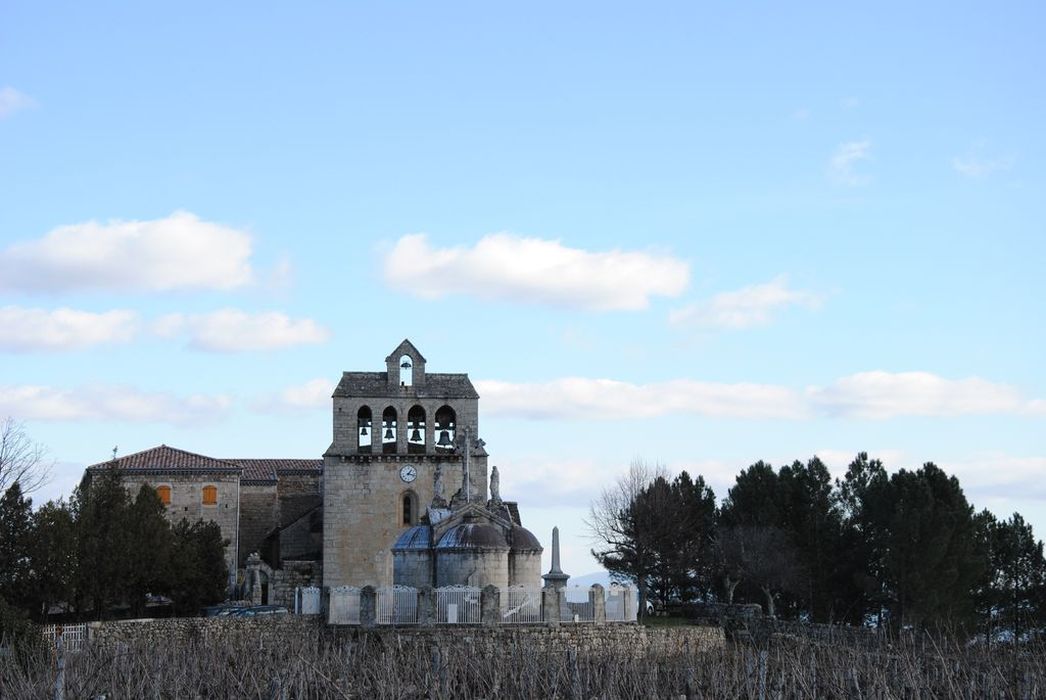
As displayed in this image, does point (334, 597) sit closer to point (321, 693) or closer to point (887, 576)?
point (321, 693)

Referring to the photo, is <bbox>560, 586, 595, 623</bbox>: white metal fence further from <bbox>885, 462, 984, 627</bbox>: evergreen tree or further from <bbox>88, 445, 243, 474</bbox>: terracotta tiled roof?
<bbox>88, 445, 243, 474</bbox>: terracotta tiled roof

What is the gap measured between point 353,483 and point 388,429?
107 inches

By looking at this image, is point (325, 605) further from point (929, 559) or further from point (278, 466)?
point (278, 466)

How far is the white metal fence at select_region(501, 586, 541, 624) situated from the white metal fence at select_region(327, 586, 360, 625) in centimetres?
400

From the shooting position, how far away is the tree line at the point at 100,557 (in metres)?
37.7

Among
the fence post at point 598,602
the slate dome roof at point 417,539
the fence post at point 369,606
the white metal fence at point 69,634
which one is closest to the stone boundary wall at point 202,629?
the white metal fence at point 69,634

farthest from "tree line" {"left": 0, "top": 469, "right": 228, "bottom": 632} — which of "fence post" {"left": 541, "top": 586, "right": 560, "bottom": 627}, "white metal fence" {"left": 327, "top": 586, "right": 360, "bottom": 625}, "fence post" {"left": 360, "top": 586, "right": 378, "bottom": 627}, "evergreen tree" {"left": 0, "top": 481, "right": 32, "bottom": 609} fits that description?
"fence post" {"left": 541, "top": 586, "right": 560, "bottom": 627}

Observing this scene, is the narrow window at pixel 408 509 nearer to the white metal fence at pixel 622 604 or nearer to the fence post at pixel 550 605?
the white metal fence at pixel 622 604

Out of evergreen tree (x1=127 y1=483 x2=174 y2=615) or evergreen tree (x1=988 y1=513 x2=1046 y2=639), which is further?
evergreen tree (x1=988 y1=513 x2=1046 y2=639)

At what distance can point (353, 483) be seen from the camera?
2233 inches

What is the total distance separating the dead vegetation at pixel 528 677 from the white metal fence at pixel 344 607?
411 inches

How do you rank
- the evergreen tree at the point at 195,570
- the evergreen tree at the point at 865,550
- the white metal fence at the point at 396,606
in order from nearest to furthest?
the white metal fence at the point at 396,606
the evergreen tree at the point at 195,570
the evergreen tree at the point at 865,550

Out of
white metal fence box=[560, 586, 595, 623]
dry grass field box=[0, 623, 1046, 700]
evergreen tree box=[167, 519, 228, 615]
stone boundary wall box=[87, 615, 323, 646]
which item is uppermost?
evergreen tree box=[167, 519, 228, 615]

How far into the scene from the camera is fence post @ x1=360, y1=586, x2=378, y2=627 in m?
38.2
